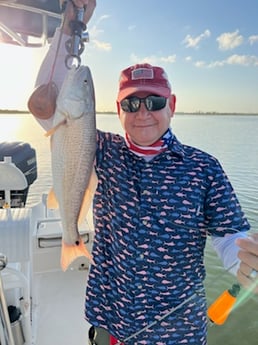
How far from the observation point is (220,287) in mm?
5480

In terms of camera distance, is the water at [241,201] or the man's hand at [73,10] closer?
the man's hand at [73,10]

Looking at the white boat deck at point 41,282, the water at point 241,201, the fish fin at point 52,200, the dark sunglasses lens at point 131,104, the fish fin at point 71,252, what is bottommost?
the water at point 241,201

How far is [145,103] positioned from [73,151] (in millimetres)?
368

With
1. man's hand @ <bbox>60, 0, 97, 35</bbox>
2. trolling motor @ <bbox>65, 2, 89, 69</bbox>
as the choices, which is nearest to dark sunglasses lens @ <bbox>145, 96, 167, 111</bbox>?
trolling motor @ <bbox>65, 2, 89, 69</bbox>

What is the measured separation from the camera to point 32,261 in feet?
10.2

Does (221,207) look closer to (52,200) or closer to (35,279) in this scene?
(52,200)

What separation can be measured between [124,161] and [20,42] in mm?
2072

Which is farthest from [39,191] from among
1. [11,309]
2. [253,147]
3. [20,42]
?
[253,147]

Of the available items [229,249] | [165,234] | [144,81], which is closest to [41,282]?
[165,234]

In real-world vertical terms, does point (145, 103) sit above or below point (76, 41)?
below

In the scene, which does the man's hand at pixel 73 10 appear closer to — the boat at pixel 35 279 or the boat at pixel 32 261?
the boat at pixel 32 261

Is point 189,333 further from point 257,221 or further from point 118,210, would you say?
point 257,221

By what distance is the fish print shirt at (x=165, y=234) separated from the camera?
152 cm

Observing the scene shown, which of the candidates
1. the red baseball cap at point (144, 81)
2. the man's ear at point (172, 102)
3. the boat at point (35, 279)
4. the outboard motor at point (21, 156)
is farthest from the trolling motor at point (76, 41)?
the outboard motor at point (21, 156)
